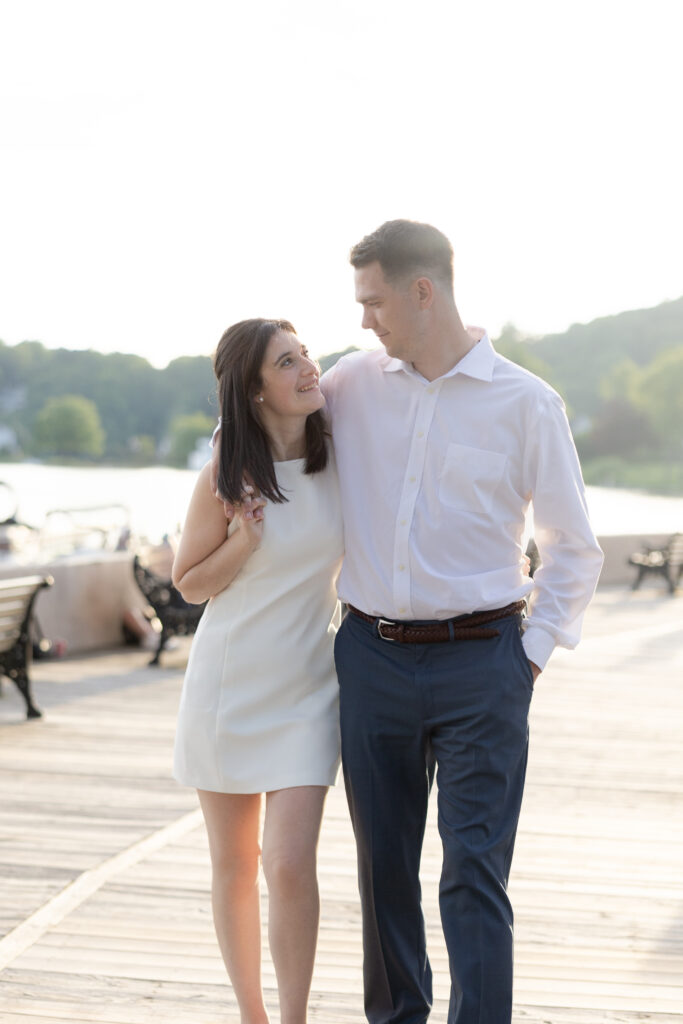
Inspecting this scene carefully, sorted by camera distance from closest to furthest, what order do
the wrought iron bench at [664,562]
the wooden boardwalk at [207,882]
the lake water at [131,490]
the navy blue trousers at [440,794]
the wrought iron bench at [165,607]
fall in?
the navy blue trousers at [440,794], the wooden boardwalk at [207,882], the wrought iron bench at [165,607], the wrought iron bench at [664,562], the lake water at [131,490]

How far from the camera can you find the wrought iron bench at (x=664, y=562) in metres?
16.3

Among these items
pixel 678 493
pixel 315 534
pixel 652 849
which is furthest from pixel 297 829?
pixel 678 493

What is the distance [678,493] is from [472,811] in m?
76.2

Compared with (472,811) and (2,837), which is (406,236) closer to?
(472,811)

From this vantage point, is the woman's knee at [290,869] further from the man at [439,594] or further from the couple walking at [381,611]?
the man at [439,594]

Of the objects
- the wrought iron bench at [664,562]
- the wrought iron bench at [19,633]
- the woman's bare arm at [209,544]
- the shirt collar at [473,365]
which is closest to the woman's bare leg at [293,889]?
the woman's bare arm at [209,544]

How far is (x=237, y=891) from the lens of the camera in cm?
266

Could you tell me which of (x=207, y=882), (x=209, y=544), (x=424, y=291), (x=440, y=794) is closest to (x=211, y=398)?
(x=209, y=544)

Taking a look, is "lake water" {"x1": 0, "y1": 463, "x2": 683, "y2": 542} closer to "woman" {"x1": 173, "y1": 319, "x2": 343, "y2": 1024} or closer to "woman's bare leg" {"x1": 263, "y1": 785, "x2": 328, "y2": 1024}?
"woman" {"x1": 173, "y1": 319, "x2": 343, "y2": 1024}

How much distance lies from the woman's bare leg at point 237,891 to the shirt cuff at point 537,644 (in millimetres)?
666

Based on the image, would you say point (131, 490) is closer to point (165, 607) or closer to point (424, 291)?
point (165, 607)

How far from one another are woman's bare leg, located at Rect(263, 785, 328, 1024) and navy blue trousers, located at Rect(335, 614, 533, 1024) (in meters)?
0.13

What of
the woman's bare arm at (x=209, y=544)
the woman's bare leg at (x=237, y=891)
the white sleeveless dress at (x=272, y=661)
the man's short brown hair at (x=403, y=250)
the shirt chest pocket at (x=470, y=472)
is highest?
the man's short brown hair at (x=403, y=250)

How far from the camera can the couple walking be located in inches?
97.1
